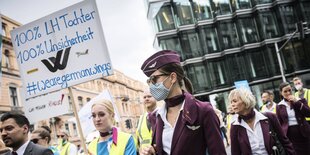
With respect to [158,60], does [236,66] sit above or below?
above

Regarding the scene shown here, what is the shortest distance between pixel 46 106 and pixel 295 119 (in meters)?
6.77

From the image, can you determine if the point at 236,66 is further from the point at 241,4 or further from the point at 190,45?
the point at 241,4

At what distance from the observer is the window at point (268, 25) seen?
37.0 meters

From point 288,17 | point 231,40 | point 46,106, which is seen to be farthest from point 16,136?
point 288,17

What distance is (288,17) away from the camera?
122ft

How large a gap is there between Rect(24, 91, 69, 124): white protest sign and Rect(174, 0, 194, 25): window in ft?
96.8

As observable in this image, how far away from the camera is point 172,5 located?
3816 centimetres

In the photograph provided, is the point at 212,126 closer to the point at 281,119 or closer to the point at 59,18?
the point at 59,18

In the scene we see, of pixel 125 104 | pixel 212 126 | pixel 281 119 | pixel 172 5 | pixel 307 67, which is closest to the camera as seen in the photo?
pixel 212 126

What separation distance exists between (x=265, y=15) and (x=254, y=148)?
119ft

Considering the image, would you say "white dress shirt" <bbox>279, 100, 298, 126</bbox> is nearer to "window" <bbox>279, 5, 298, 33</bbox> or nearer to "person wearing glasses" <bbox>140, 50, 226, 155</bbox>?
"person wearing glasses" <bbox>140, 50, 226, 155</bbox>

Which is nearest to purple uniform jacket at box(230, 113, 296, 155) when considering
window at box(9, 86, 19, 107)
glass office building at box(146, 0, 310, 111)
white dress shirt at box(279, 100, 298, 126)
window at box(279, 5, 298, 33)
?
white dress shirt at box(279, 100, 298, 126)

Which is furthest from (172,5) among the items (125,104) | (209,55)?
(125,104)

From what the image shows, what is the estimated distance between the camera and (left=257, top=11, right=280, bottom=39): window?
37.0m
